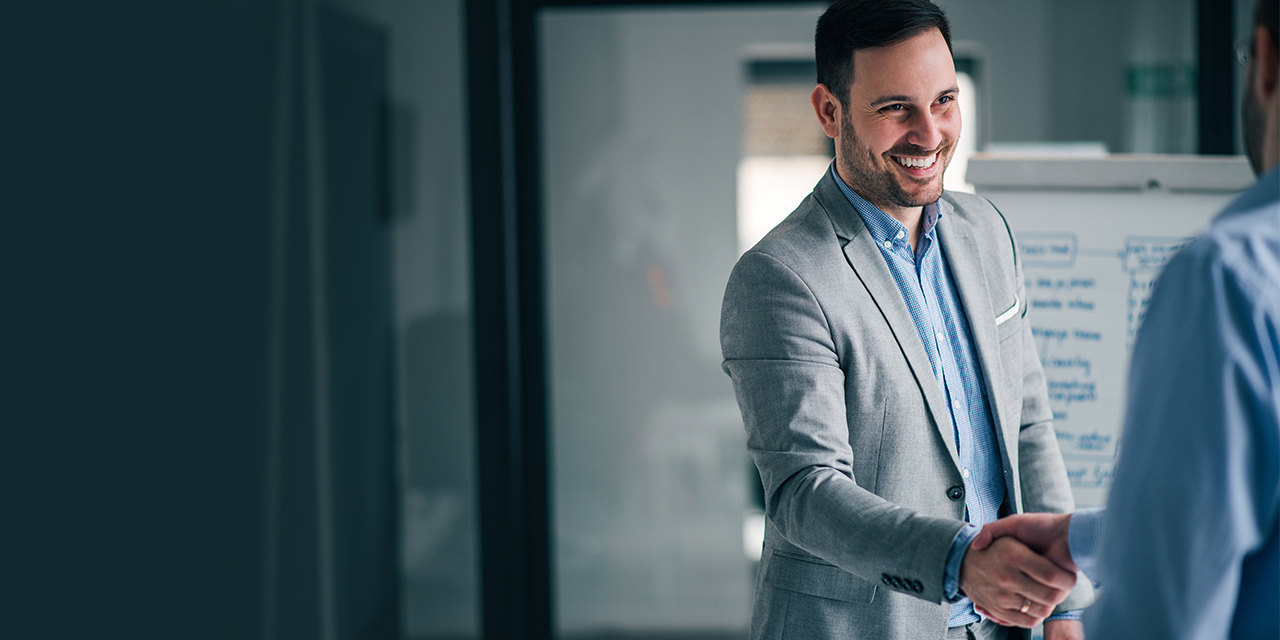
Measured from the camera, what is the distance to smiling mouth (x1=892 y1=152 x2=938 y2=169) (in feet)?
4.09

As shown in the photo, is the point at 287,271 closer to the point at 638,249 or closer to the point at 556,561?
the point at 638,249

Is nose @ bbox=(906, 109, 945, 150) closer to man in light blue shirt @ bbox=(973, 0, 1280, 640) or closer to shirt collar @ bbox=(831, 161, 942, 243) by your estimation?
shirt collar @ bbox=(831, 161, 942, 243)

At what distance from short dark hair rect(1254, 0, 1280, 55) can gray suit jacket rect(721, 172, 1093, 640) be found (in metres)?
0.55

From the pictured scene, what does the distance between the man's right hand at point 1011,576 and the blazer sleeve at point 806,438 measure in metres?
0.04

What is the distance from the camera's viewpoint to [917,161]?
1.25 metres

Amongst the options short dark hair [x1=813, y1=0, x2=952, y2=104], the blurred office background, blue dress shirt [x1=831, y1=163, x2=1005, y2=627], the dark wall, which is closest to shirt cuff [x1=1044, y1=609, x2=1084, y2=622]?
blue dress shirt [x1=831, y1=163, x2=1005, y2=627]

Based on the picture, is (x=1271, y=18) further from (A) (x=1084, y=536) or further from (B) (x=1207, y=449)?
(A) (x=1084, y=536)

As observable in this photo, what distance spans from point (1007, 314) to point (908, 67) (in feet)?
1.34

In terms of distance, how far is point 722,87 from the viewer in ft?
9.23

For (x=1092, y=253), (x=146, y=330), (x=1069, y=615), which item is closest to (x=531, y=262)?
(x=146, y=330)

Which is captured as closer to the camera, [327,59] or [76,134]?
[76,134]

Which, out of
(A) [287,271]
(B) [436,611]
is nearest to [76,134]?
(A) [287,271]

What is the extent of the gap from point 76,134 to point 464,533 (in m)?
1.89

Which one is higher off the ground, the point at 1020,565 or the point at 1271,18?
the point at 1271,18
